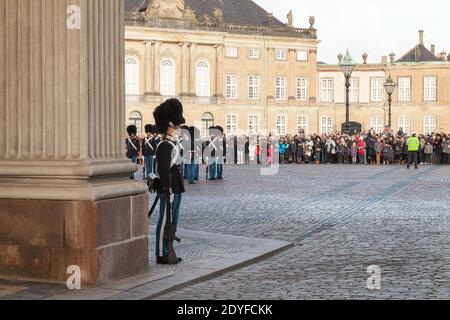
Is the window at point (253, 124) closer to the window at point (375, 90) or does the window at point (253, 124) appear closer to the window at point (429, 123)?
the window at point (375, 90)

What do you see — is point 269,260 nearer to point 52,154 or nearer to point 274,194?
point 52,154

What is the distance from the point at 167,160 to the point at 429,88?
79.5m

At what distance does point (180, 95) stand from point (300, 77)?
13.6m

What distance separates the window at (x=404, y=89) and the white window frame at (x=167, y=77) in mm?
22994

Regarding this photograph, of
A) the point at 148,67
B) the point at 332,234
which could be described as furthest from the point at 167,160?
the point at 148,67

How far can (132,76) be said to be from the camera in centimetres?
7538

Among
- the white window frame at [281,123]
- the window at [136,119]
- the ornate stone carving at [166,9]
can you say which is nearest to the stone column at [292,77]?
the white window frame at [281,123]

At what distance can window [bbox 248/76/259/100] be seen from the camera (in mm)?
82875

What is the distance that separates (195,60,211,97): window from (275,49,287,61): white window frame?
8.15 metres

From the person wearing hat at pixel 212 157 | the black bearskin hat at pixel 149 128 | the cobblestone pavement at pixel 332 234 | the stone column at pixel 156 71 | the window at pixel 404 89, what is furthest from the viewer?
the window at pixel 404 89

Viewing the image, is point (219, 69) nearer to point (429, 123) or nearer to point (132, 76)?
point (132, 76)

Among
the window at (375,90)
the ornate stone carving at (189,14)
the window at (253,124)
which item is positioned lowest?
the window at (253,124)

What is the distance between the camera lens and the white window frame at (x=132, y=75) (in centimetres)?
7519
